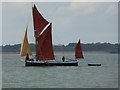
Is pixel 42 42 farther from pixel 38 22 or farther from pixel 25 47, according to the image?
pixel 25 47

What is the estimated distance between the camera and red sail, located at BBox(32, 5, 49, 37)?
210ft

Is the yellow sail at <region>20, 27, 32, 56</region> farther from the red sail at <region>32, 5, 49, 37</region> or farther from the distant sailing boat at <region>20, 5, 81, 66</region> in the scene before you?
the red sail at <region>32, 5, 49, 37</region>

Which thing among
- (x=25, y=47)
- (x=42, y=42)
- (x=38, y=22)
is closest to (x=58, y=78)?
(x=42, y=42)

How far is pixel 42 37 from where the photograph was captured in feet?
206

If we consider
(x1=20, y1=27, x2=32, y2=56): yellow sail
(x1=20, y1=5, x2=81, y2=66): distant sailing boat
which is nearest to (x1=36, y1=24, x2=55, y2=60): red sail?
(x1=20, y1=5, x2=81, y2=66): distant sailing boat

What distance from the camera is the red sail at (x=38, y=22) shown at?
210 feet

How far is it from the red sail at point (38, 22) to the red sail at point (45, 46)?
1.22 m

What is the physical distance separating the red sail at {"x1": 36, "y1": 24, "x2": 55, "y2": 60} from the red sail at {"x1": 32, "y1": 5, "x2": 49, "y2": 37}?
1.22 m

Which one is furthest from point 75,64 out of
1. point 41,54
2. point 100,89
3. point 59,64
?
point 100,89

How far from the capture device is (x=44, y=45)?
207ft

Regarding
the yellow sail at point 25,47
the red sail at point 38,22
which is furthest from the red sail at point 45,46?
the yellow sail at point 25,47

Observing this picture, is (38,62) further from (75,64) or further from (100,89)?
(100,89)

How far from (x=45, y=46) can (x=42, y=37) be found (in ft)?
3.85

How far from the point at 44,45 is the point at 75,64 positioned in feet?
23.5
